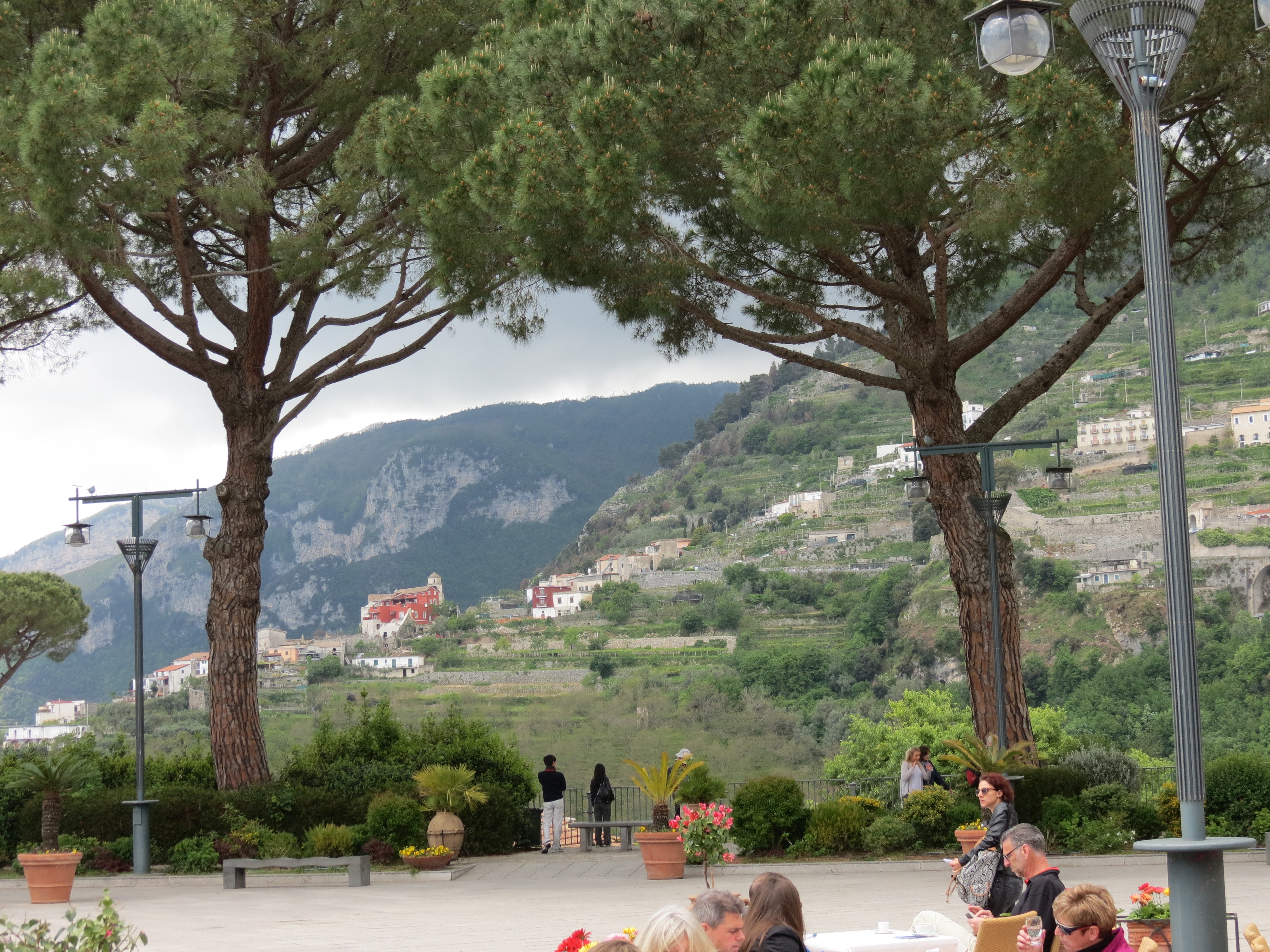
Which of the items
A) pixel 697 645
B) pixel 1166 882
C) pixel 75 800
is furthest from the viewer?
pixel 697 645

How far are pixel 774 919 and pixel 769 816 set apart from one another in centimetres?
786

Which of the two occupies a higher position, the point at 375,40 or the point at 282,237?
the point at 375,40

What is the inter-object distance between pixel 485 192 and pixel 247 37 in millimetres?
4022

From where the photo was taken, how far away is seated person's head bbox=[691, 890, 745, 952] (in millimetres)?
3881

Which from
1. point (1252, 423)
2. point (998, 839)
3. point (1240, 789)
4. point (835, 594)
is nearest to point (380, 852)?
point (998, 839)

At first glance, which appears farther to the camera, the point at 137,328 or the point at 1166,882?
the point at 137,328

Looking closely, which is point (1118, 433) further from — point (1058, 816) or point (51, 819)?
point (51, 819)

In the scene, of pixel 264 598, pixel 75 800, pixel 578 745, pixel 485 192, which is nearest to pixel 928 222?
pixel 485 192

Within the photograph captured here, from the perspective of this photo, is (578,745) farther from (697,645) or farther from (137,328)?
(137,328)

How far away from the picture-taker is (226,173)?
39.1 feet

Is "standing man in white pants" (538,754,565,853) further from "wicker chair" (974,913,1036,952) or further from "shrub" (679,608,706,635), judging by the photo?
"shrub" (679,608,706,635)

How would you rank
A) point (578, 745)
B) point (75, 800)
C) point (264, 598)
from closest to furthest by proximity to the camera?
point (75, 800) → point (578, 745) → point (264, 598)

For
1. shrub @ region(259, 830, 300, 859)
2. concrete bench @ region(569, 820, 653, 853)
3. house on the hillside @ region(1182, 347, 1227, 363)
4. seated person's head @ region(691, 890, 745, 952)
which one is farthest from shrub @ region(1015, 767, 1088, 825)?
house on the hillside @ region(1182, 347, 1227, 363)

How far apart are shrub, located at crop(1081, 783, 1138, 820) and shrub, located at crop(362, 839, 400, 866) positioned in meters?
6.50
